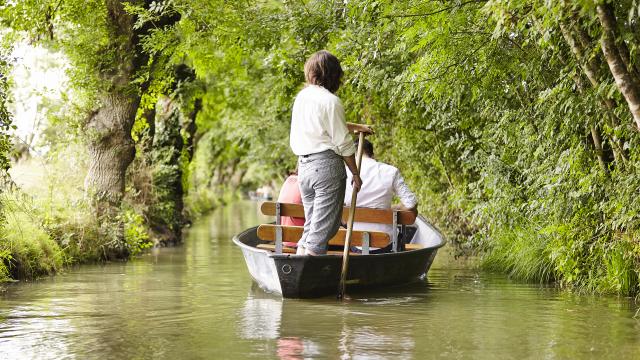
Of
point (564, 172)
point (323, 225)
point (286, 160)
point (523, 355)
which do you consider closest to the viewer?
point (523, 355)

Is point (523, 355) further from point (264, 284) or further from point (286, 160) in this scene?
point (286, 160)

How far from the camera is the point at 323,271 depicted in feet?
30.2

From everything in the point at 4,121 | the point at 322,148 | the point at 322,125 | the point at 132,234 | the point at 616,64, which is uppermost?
the point at 616,64

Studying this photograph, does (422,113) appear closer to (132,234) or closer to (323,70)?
(132,234)

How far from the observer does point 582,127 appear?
9703 mm

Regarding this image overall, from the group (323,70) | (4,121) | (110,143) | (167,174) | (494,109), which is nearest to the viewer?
(323,70)

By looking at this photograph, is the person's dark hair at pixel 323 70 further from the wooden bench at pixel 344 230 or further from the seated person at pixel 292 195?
the seated person at pixel 292 195

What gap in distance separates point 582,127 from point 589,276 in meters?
1.60

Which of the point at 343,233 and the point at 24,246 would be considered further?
the point at 24,246

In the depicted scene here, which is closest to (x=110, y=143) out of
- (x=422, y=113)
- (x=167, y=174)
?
(x=167, y=174)

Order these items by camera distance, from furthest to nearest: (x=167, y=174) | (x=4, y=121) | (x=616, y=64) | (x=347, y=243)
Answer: (x=167, y=174) < (x=4, y=121) < (x=347, y=243) < (x=616, y=64)

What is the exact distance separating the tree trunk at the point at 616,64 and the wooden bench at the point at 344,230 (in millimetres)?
3233

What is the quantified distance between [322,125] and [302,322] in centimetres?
197

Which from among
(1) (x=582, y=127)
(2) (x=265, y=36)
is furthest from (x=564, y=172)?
(2) (x=265, y=36)
